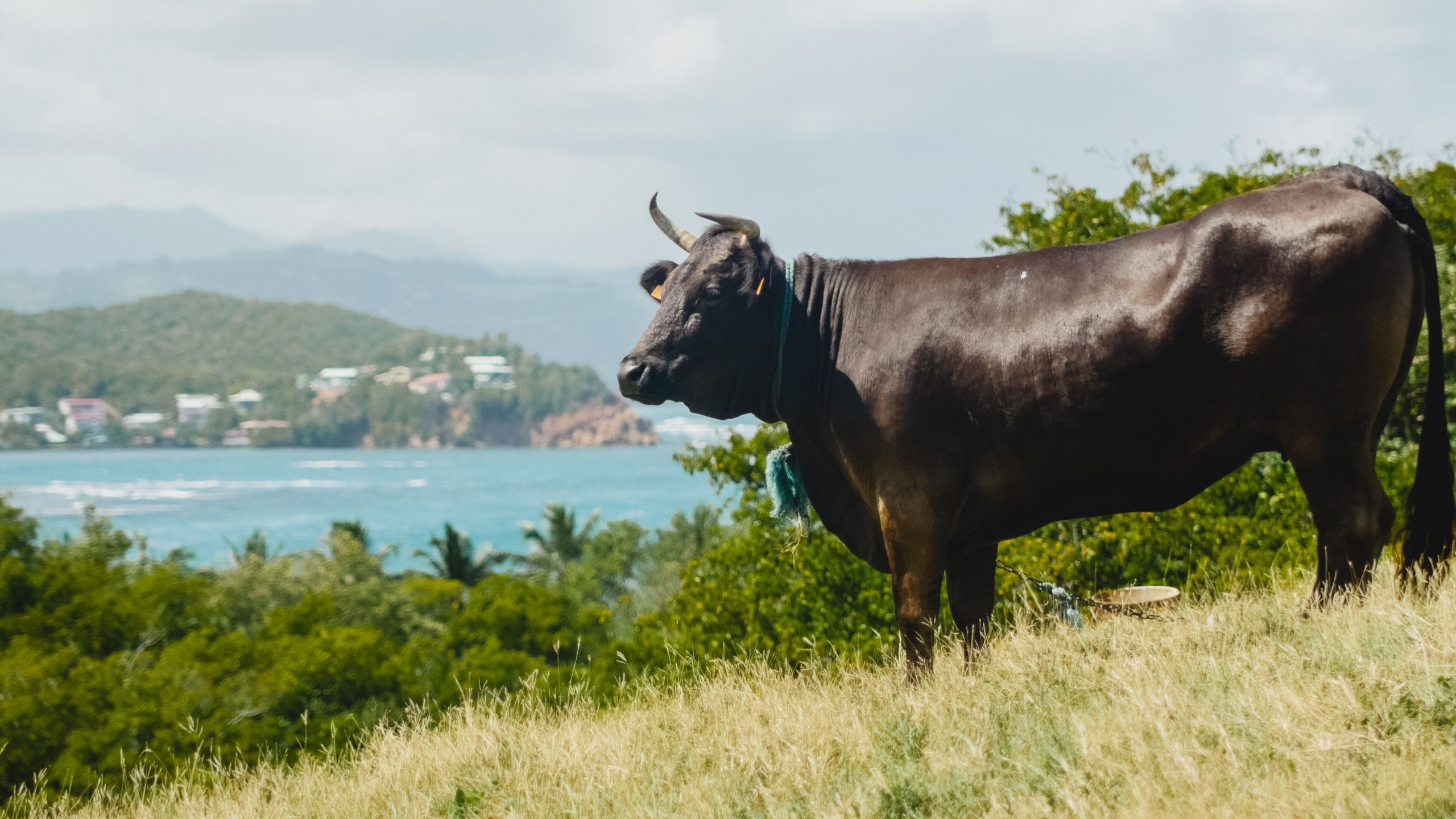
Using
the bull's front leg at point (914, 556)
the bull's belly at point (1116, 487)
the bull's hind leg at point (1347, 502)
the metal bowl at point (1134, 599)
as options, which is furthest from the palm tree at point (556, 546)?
the bull's hind leg at point (1347, 502)

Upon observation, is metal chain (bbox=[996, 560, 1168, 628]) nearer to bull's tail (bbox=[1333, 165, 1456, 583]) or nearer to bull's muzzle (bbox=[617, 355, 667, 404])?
bull's tail (bbox=[1333, 165, 1456, 583])

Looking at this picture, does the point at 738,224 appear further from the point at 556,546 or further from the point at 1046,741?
the point at 556,546

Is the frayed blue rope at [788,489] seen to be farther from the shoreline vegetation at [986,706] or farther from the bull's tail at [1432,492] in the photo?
the bull's tail at [1432,492]

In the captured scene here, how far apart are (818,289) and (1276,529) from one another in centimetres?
739

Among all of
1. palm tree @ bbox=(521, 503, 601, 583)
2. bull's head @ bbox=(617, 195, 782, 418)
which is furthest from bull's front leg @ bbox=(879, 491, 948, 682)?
palm tree @ bbox=(521, 503, 601, 583)

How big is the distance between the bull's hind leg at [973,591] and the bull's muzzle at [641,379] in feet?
5.80

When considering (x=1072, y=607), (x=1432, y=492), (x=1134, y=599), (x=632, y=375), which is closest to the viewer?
(x=1432, y=492)

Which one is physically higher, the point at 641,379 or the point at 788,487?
the point at 641,379

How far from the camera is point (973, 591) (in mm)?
6418

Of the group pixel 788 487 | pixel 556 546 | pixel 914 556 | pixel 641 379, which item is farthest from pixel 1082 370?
pixel 556 546

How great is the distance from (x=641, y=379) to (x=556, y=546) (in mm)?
66798

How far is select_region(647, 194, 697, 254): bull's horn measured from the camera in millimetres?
6277

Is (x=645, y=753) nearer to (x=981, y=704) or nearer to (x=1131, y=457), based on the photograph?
(x=981, y=704)

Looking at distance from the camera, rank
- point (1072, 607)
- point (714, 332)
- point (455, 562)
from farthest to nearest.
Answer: point (455, 562) → point (1072, 607) → point (714, 332)
